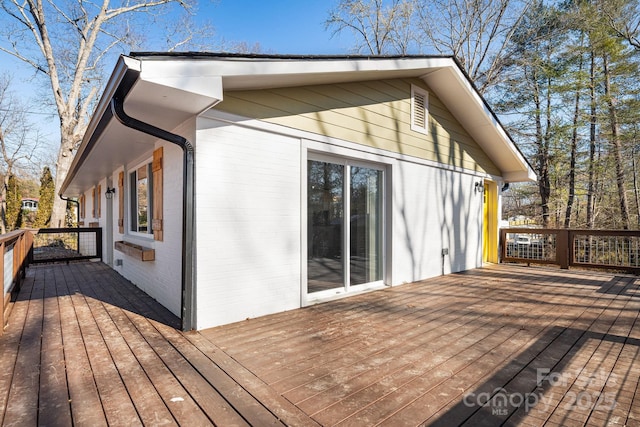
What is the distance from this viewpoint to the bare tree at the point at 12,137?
1755 cm

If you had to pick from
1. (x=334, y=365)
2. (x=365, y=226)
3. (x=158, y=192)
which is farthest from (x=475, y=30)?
(x=334, y=365)

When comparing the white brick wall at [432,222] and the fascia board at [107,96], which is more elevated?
the fascia board at [107,96]

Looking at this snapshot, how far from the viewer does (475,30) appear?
12.6 m

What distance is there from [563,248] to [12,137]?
25.9 meters

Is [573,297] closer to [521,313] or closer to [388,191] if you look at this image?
[521,313]

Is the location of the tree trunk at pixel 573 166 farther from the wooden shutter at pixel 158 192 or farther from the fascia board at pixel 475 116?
the wooden shutter at pixel 158 192

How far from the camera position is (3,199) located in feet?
56.6

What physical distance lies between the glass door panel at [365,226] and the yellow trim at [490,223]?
14.2 ft

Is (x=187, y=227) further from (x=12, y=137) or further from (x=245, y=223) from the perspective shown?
(x=12, y=137)

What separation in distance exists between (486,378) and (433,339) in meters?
0.77

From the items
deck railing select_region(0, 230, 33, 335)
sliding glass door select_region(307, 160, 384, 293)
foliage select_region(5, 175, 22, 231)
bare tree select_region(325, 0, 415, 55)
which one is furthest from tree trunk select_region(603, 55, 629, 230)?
foliage select_region(5, 175, 22, 231)

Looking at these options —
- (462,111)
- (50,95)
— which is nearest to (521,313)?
(462,111)

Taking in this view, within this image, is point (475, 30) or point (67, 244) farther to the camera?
point (67, 244)

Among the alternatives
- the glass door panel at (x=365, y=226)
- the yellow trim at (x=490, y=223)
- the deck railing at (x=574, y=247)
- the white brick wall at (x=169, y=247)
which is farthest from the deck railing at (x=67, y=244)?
the deck railing at (x=574, y=247)
